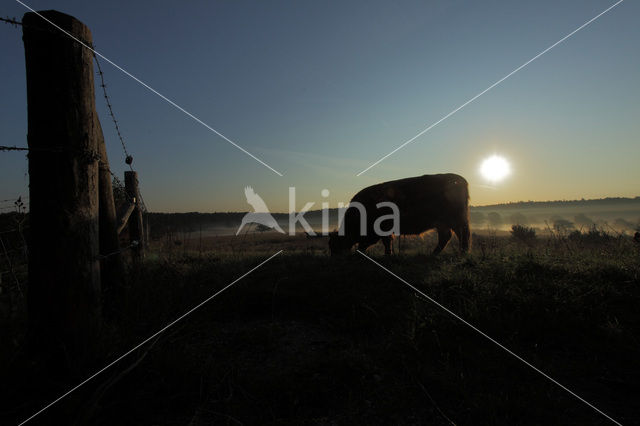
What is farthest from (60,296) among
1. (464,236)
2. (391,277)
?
(464,236)

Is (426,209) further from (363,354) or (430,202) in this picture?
(363,354)

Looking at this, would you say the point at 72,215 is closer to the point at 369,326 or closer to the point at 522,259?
the point at 369,326

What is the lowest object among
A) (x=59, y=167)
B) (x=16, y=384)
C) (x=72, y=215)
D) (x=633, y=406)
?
(x=633, y=406)

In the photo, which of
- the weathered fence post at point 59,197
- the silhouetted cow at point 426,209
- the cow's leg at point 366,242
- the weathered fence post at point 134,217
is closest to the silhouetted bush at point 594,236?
the silhouetted cow at point 426,209

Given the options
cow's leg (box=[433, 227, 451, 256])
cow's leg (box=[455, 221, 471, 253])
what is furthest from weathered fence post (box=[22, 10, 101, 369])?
cow's leg (box=[455, 221, 471, 253])

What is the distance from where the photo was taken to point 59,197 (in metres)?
2.31

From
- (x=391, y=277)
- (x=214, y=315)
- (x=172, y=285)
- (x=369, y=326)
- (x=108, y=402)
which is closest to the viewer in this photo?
(x=108, y=402)

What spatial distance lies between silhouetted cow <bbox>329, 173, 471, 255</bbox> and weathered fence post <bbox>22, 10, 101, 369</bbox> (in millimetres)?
6719

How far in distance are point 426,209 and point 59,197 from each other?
26.6 ft

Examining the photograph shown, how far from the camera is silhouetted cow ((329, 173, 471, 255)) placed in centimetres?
862

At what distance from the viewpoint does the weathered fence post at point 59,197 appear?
228 cm

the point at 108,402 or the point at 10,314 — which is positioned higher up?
the point at 10,314

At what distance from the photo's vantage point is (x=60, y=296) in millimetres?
2299

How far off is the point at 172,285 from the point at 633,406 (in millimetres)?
4571
